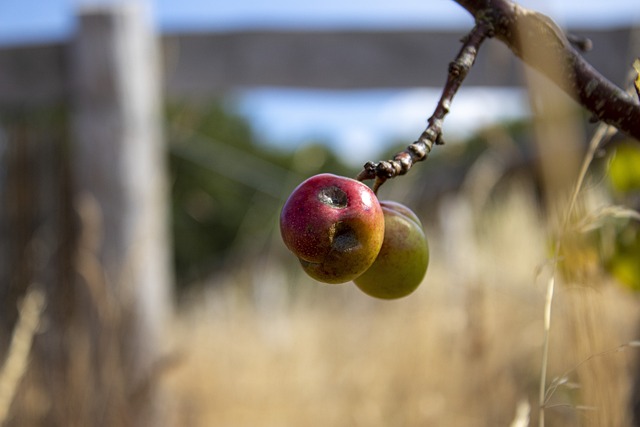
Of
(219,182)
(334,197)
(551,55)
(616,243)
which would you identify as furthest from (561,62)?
(219,182)

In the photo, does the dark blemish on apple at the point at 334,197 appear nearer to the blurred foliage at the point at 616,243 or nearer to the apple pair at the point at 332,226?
the apple pair at the point at 332,226

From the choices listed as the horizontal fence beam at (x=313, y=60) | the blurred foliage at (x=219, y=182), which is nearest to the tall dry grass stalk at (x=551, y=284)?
the horizontal fence beam at (x=313, y=60)

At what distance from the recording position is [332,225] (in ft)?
1.30

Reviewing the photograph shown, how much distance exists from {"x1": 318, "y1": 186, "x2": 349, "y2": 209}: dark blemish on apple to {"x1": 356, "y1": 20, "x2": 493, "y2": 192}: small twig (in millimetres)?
19

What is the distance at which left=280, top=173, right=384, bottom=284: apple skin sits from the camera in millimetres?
392

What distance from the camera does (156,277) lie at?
1.88m

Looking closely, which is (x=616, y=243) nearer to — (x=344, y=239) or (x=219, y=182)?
(x=344, y=239)

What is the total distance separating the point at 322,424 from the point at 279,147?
13576mm

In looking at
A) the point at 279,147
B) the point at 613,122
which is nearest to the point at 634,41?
the point at 613,122

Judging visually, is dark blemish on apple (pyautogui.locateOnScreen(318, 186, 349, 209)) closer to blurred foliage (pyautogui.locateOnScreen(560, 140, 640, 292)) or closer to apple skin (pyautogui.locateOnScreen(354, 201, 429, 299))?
apple skin (pyautogui.locateOnScreen(354, 201, 429, 299))

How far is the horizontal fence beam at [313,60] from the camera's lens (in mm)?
2025

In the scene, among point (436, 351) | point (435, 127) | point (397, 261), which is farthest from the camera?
point (436, 351)

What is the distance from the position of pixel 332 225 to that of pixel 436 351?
1665 millimetres

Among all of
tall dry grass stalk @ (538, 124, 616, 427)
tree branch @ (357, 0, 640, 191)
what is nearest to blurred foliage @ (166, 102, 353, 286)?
tall dry grass stalk @ (538, 124, 616, 427)
